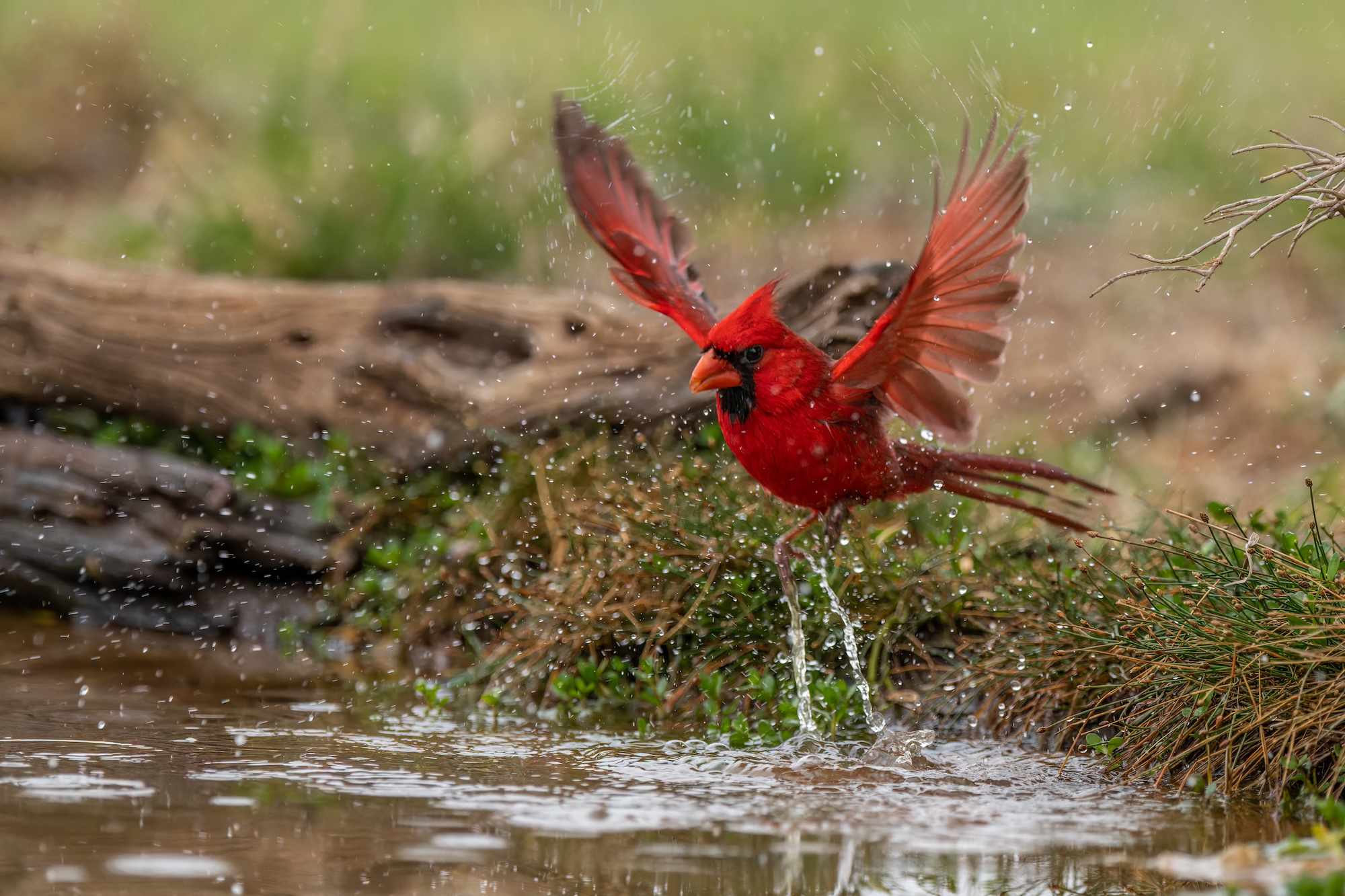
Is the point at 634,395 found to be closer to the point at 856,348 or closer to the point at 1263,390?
the point at 856,348

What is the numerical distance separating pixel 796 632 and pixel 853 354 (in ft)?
2.76

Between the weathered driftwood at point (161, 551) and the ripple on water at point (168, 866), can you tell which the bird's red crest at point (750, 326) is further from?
the weathered driftwood at point (161, 551)

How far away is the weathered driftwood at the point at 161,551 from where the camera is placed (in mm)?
5621

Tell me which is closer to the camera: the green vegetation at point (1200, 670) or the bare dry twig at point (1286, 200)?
the bare dry twig at point (1286, 200)

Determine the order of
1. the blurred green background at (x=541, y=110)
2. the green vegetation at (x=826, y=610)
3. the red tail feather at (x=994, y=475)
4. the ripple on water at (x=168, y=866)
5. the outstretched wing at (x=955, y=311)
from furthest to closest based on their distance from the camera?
the blurred green background at (x=541, y=110)
the red tail feather at (x=994, y=475)
the outstretched wing at (x=955, y=311)
the green vegetation at (x=826, y=610)
the ripple on water at (x=168, y=866)

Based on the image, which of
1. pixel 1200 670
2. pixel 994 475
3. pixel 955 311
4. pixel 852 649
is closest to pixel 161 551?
pixel 852 649

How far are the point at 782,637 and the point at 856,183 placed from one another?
6516 millimetres

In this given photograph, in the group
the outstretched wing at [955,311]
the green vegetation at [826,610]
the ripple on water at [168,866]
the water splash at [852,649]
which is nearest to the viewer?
the ripple on water at [168,866]

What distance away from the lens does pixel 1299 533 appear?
494cm

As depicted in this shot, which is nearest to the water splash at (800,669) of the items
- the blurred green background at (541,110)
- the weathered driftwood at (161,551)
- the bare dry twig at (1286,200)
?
the bare dry twig at (1286,200)

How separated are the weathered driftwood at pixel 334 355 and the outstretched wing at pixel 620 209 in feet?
4.27

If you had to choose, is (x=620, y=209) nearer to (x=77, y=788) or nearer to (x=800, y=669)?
(x=800, y=669)

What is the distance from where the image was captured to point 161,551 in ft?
18.5

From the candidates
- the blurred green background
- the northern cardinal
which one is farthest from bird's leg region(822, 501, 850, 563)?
the blurred green background
